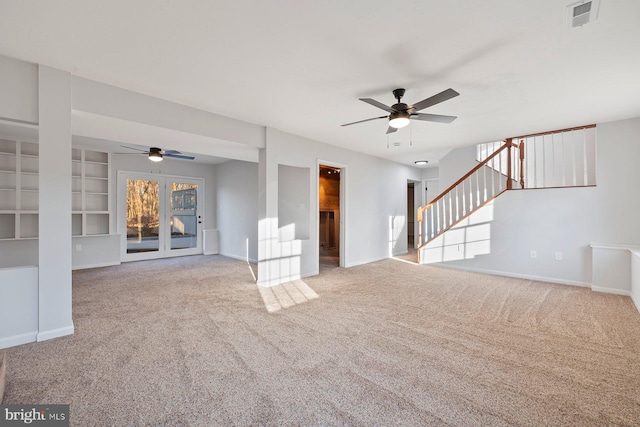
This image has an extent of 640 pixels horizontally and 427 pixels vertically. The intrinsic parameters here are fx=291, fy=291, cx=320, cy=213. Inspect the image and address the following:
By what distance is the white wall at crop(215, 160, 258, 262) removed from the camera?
698 centimetres

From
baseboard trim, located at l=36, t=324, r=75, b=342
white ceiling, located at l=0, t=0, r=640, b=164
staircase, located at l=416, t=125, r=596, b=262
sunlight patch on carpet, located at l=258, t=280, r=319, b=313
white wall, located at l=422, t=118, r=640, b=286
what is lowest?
sunlight patch on carpet, located at l=258, t=280, r=319, b=313

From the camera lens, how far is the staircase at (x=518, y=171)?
5379 millimetres

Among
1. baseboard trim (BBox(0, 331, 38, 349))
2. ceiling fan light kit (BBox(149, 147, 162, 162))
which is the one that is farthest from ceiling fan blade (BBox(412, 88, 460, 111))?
ceiling fan light kit (BBox(149, 147, 162, 162))

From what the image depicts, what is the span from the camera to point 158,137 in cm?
409

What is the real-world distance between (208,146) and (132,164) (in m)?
3.47

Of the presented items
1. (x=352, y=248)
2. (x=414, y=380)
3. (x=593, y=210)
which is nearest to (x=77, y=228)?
(x=352, y=248)

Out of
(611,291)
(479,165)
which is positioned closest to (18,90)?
(479,165)

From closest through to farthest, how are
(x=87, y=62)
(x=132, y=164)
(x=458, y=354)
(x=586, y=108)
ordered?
(x=458, y=354) < (x=87, y=62) < (x=586, y=108) < (x=132, y=164)

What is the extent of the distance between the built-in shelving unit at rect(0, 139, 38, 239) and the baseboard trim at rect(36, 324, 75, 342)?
2918 millimetres

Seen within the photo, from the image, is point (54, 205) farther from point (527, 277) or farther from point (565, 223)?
point (565, 223)

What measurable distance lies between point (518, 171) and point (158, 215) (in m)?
8.11

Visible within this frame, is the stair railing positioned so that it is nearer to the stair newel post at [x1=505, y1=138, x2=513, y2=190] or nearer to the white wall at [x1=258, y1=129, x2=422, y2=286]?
the stair newel post at [x1=505, y1=138, x2=513, y2=190]

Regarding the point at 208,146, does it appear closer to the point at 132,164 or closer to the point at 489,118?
the point at 132,164

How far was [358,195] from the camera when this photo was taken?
255 inches
